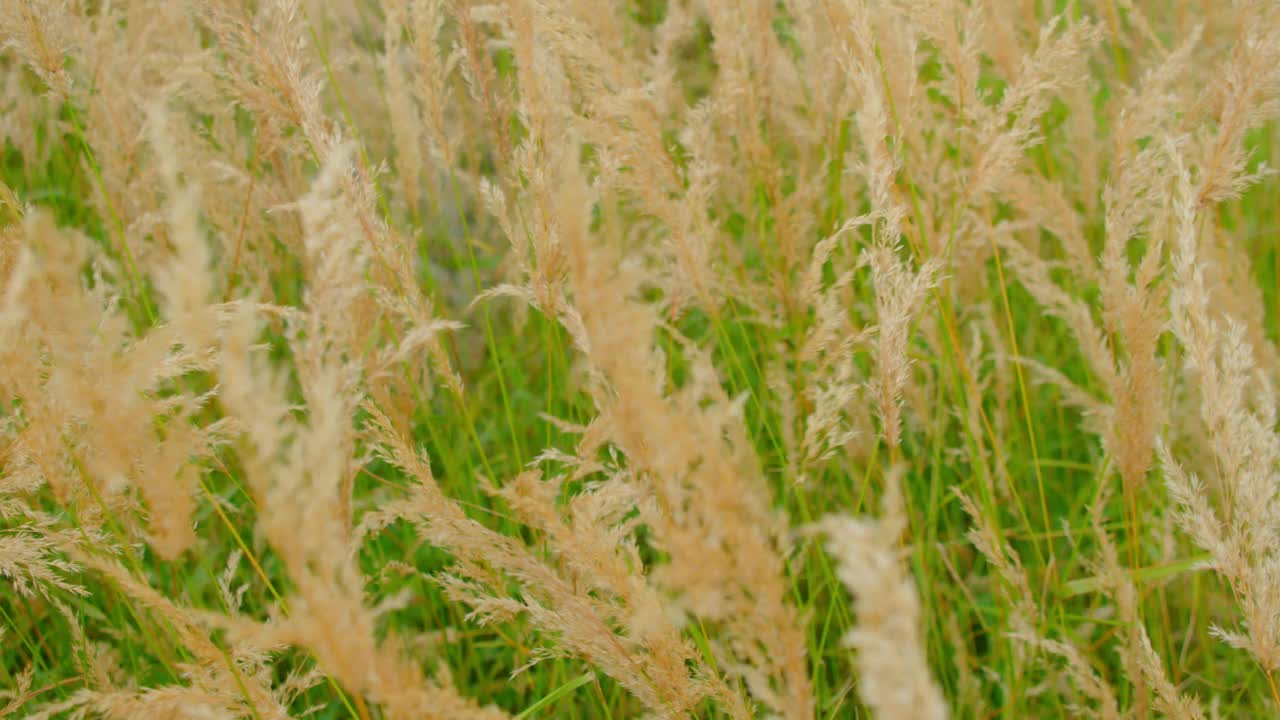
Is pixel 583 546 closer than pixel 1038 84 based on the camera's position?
Yes

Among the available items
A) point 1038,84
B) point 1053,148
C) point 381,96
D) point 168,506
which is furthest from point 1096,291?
point 168,506

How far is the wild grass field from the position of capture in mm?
1051

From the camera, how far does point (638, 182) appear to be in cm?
171

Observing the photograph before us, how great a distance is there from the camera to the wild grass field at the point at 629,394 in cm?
105

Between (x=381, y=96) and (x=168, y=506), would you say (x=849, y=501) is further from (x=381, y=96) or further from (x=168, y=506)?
(x=381, y=96)

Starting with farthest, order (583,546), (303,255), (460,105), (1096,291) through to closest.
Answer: (460,105), (1096,291), (303,255), (583,546)

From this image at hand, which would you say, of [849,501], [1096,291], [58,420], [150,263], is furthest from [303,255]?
[1096,291]

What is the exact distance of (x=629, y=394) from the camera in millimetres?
990

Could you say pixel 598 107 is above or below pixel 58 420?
above

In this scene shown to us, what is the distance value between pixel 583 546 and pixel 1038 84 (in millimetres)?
1087

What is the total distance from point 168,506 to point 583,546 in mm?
495

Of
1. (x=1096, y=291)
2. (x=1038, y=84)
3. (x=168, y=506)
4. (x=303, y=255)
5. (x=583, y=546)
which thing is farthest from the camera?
(x=1096, y=291)

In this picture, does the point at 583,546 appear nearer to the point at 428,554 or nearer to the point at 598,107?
the point at 598,107

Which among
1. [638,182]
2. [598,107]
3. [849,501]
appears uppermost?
[598,107]
